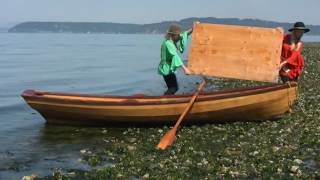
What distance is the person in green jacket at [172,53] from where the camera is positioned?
682 inches

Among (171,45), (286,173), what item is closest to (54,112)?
(171,45)

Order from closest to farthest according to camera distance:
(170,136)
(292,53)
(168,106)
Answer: (170,136), (168,106), (292,53)

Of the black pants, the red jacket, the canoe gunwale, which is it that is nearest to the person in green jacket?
the black pants

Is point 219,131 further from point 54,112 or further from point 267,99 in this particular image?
point 54,112

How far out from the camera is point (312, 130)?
1617 centimetres

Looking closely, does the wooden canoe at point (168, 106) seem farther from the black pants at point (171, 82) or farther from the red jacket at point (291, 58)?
the black pants at point (171, 82)

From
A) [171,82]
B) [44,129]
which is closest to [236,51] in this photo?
[171,82]

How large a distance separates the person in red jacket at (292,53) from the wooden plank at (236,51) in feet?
3.08

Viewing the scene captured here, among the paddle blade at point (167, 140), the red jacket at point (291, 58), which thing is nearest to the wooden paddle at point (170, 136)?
the paddle blade at point (167, 140)

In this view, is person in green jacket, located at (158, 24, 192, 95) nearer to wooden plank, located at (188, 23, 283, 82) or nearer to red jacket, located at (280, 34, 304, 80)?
wooden plank, located at (188, 23, 283, 82)

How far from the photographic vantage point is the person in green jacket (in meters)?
17.3

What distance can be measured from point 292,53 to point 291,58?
0.57 ft

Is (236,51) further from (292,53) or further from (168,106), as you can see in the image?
(168,106)

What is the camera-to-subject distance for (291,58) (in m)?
18.3
